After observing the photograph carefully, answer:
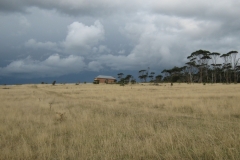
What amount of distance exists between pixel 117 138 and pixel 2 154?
3379mm

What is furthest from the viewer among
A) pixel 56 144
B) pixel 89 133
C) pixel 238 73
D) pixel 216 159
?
pixel 238 73

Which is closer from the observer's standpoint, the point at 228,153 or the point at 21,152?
the point at 228,153

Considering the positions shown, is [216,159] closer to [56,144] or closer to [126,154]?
[126,154]

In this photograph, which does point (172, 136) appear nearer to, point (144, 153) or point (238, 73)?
point (144, 153)

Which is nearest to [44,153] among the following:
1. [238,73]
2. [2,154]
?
[2,154]

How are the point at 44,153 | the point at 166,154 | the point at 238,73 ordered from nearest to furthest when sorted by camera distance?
the point at 166,154, the point at 44,153, the point at 238,73

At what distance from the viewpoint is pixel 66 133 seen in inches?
332

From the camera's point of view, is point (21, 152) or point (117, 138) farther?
Answer: point (117, 138)

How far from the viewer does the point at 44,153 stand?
584cm

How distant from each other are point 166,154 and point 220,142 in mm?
1825

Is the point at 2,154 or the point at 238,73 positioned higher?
the point at 238,73

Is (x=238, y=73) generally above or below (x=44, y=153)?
above

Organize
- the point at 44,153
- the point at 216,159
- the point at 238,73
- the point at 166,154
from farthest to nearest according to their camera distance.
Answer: the point at 238,73, the point at 44,153, the point at 166,154, the point at 216,159

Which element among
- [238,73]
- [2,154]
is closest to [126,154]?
[2,154]
